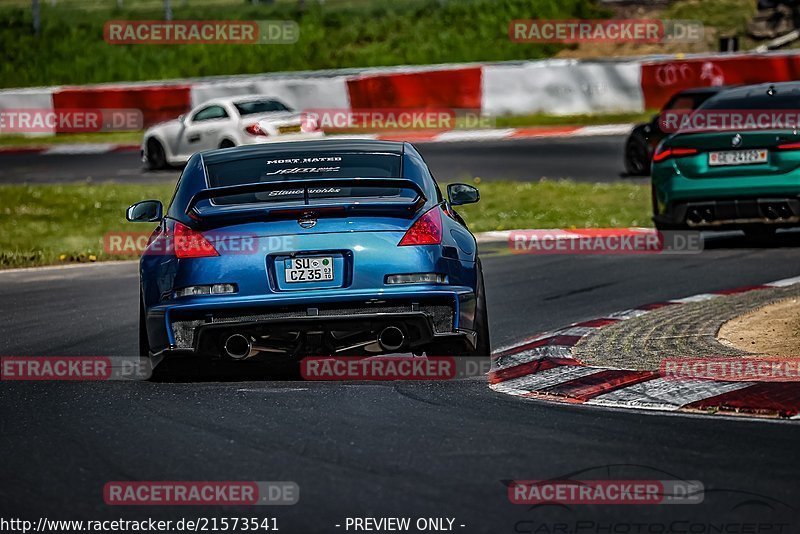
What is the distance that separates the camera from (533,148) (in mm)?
28641

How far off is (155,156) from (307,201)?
67.7 feet

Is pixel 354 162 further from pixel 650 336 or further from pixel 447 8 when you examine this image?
pixel 447 8

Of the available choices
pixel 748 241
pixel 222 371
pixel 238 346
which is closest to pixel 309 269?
pixel 238 346

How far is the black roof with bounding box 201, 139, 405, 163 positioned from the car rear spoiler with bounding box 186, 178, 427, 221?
68 cm

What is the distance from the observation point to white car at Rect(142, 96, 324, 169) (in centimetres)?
2691

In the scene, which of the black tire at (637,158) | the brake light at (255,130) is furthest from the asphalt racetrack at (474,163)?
the brake light at (255,130)

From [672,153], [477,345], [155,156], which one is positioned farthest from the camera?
[155,156]

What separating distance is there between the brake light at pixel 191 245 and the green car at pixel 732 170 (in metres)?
7.31

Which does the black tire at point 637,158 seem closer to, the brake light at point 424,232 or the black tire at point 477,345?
the black tire at point 477,345

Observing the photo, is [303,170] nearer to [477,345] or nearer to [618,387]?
[477,345]

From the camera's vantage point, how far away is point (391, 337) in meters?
8.52

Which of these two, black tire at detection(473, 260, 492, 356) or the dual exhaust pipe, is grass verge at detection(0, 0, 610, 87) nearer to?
black tire at detection(473, 260, 492, 356)

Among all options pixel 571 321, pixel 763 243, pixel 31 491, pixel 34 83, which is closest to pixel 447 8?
pixel 34 83

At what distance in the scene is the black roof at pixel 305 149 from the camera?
959 cm
